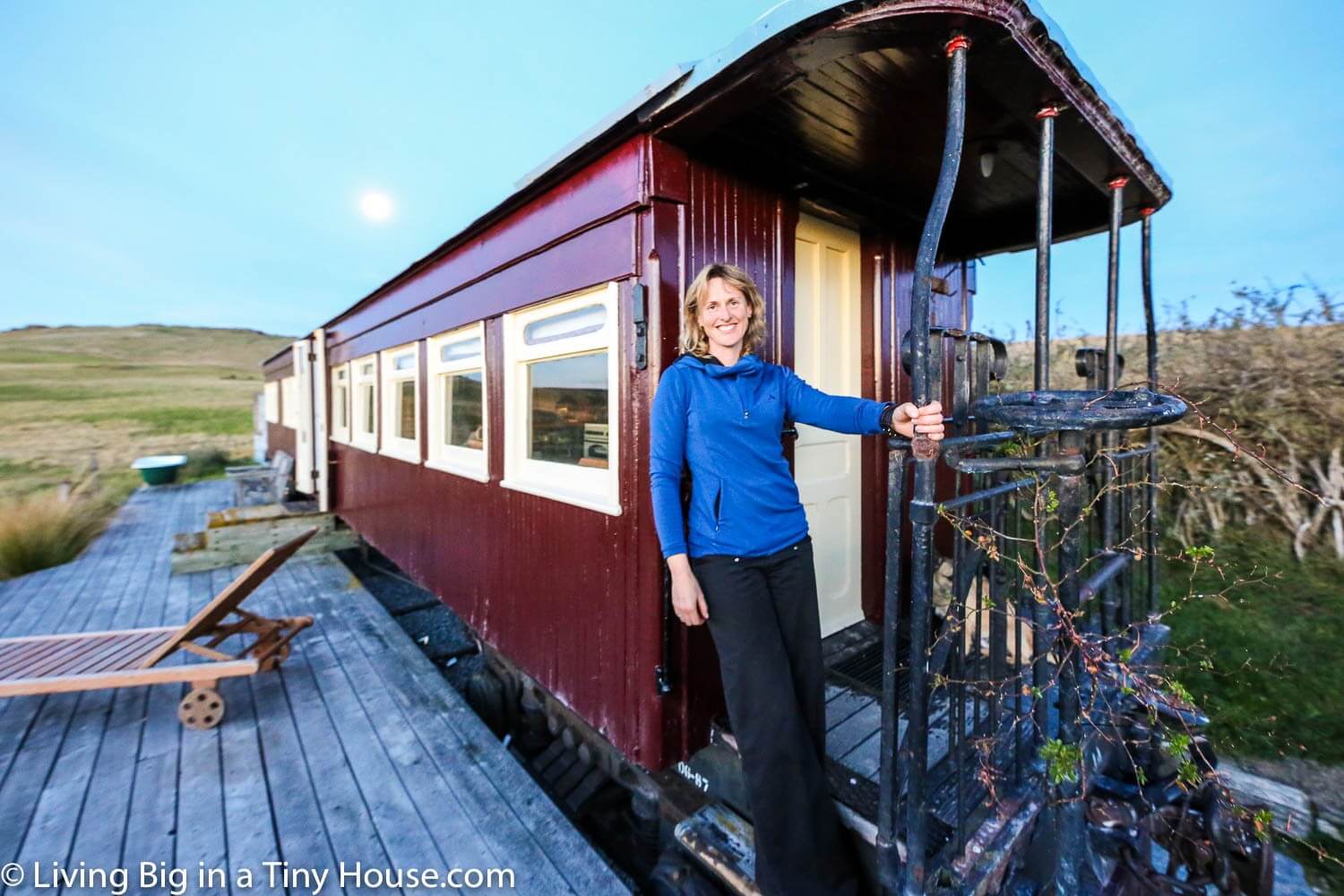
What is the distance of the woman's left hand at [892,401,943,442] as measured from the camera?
57.0 inches

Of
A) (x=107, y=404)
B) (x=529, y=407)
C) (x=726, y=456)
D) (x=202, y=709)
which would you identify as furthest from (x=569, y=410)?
(x=107, y=404)

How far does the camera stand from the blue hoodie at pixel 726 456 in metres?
1.74

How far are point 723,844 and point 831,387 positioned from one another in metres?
2.20

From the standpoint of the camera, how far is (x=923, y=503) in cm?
148

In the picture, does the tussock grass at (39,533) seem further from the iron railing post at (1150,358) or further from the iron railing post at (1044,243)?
the iron railing post at (1150,358)

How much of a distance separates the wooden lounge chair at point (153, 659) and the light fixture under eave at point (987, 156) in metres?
4.36

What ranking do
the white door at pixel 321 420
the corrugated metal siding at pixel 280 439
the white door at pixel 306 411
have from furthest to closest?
the corrugated metal siding at pixel 280 439 → the white door at pixel 306 411 → the white door at pixel 321 420

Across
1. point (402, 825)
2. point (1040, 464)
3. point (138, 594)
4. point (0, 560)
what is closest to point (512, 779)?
point (402, 825)

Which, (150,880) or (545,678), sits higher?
(545,678)

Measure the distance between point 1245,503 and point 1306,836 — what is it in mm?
2827

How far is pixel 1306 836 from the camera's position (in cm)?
250

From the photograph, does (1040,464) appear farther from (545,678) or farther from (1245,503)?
(1245,503)

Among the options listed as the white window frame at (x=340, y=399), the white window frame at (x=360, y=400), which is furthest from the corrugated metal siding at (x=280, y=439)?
the white window frame at (x=360, y=400)

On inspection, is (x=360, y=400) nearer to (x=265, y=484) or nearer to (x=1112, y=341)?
(x=265, y=484)
